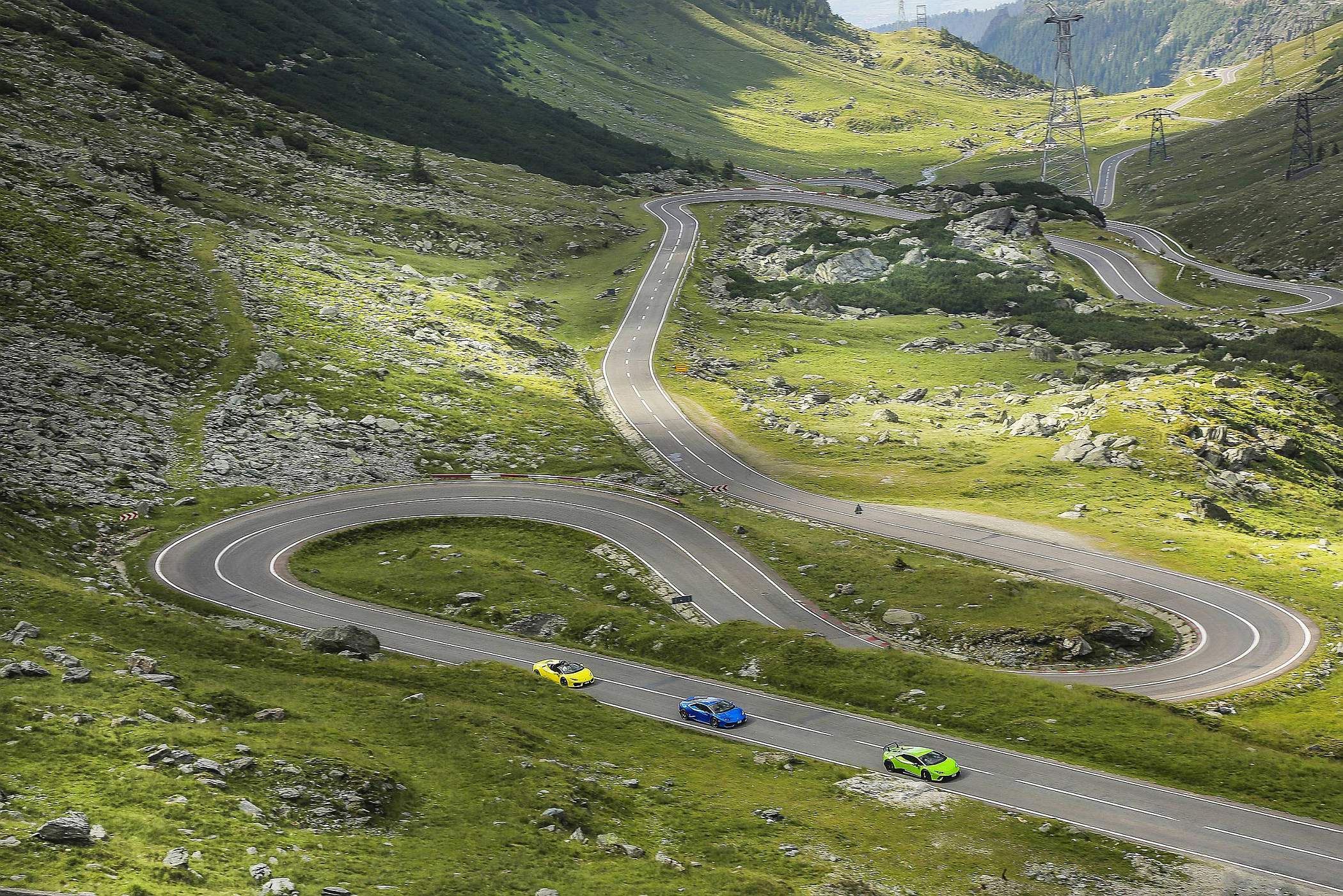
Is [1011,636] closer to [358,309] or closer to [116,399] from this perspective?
[116,399]

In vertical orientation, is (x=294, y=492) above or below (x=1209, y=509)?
below

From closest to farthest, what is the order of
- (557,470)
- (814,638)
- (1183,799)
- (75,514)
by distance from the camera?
(1183,799)
(814,638)
(75,514)
(557,470)

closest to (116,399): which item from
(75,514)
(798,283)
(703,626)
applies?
(75,514)

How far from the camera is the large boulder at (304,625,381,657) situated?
51812 mm

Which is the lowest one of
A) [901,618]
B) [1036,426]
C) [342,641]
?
[342,641]

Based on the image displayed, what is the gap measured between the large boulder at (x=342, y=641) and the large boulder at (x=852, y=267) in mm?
126442

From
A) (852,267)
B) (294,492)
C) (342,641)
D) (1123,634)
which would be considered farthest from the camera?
(852,267)

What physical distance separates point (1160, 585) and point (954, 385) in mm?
53609

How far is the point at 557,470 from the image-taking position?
9156cm

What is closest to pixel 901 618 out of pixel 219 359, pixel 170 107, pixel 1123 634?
pixel 1123 634

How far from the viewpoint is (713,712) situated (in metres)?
50.0

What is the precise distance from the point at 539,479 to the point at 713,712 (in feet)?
141

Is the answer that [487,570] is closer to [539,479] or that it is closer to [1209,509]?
[539,479]

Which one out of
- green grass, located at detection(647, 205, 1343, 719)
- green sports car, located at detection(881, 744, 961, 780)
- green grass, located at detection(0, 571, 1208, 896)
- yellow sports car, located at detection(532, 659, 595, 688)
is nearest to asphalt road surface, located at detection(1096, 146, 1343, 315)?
green grass, located at detection(647, 205, 1343, 719)
